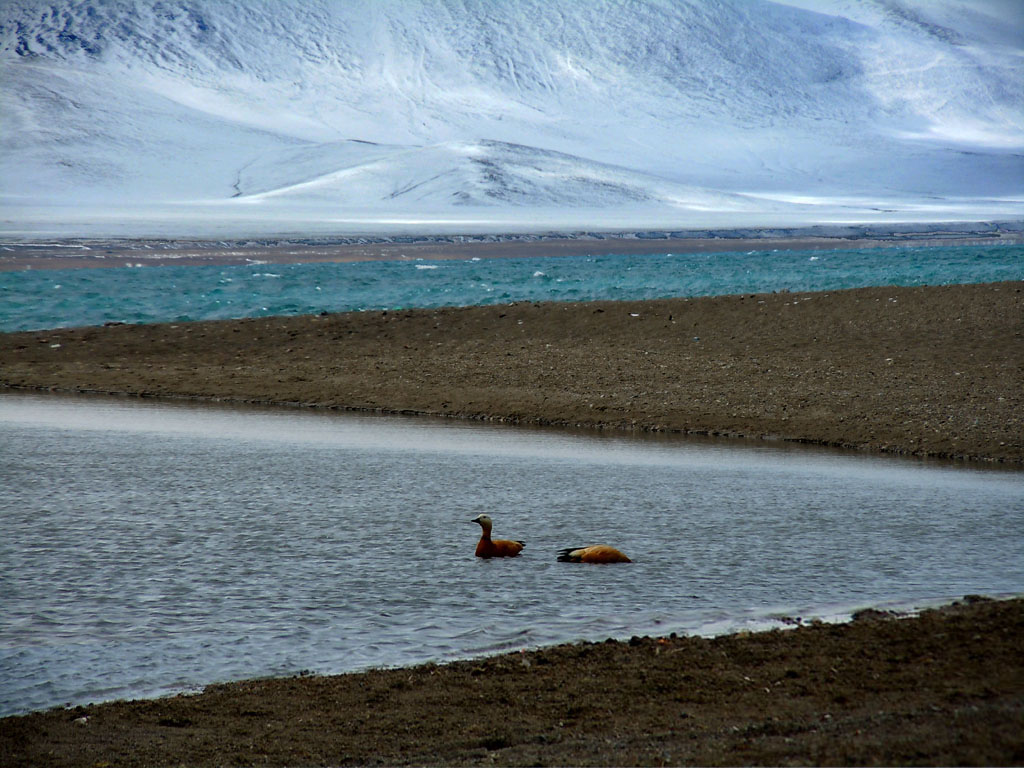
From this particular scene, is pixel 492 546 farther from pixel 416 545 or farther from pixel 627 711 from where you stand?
pixel 627 711

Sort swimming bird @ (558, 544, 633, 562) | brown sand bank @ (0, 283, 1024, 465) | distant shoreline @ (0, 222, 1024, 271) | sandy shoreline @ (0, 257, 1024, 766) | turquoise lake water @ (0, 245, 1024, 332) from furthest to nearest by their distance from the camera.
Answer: distant shoreline @ (0, 222, 1024, 271), turquoise lake water @ (0, 245, 1024, 332), brown sand bank @ (0, 283, 1024, 465), swimming bird @ (558, 544, 633, 562), sandy shoreline @ (0, 257, 1024, 766)

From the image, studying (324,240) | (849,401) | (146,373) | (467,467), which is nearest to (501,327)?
(146,373)

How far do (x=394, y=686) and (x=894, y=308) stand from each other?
2325 centimetres

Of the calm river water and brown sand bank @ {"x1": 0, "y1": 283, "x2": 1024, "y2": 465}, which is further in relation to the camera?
brown sand bank @ {"x1": 0, "y1": 283, "x2": 1024, "y2": 465}

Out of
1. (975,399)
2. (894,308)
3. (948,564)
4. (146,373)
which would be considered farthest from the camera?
(894,308)

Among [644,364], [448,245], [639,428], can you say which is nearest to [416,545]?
[639,428]

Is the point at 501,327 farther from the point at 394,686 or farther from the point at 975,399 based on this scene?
the point at 394,686

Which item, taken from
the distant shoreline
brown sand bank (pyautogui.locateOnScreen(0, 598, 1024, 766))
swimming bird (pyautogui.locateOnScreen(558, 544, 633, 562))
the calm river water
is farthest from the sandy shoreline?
the distant shoreline

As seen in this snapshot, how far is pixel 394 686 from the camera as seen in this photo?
25.6ft

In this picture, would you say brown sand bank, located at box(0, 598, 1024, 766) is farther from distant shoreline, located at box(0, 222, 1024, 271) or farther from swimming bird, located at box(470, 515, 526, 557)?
distant shoreline, located at box(0, 222, 1024, 271)

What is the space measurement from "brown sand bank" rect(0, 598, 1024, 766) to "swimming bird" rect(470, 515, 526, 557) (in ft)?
8.76

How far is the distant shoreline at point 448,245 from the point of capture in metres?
64.9

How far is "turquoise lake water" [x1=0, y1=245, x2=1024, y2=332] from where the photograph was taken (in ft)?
124

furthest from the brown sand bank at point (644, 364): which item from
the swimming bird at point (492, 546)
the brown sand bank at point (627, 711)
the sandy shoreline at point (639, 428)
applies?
the brown sand bank at point (627, 711)
